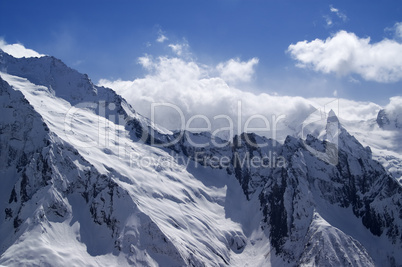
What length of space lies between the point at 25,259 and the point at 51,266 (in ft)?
37.7

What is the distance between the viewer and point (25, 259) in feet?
597

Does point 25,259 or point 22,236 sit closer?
point 25,259

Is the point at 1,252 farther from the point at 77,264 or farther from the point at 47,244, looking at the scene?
the point at 77,264

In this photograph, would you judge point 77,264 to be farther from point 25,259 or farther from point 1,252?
point 1,252

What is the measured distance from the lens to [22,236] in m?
194

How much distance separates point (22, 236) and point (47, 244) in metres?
11.9

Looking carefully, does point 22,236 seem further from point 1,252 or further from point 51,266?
point 51,266

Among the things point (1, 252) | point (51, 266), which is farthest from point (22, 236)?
point (51, 266)

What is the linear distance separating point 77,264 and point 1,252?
34786mm

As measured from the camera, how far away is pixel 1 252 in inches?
7510

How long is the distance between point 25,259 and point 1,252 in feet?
56.0

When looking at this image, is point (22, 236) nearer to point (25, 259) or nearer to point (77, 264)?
point (25, 259)

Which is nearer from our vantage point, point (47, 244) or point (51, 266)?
point (51, 266)

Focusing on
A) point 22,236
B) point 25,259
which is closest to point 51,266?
point 25,259
